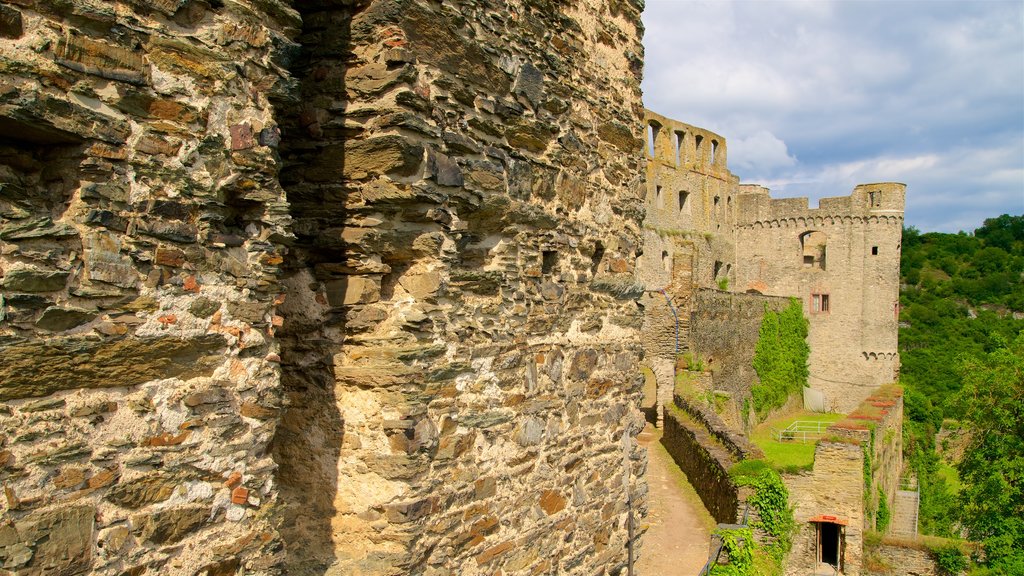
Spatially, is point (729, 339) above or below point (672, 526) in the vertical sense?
above

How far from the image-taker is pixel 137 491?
2.41 meters

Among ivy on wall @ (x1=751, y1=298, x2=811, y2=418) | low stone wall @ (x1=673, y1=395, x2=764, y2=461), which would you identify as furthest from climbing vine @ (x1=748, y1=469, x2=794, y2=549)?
ivy on wall @ (x1=751, y1=298, x2=811, y2=418)

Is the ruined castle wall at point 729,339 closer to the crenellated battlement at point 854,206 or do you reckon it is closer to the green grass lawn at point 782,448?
the green grass lawn at point 782,448

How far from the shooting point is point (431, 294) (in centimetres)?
376

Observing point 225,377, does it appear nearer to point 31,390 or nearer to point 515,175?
point 31,390

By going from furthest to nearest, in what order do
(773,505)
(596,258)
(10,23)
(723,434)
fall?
(723,434) → (773,505) → (596,258) → (10,23)

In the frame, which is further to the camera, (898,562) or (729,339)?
(729,339)

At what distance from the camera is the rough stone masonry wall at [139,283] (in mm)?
2160

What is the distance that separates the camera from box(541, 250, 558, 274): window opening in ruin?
488cm

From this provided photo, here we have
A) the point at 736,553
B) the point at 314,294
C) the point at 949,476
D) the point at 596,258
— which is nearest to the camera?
the point at 314,294

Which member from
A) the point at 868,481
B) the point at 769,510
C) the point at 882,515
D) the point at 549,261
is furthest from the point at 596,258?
the point at 882,515

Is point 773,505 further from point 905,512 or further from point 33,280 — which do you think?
point 905,512

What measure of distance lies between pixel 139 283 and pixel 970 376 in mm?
24731

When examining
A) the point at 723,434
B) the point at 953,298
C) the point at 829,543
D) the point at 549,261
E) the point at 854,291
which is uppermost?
the point at 953,298
